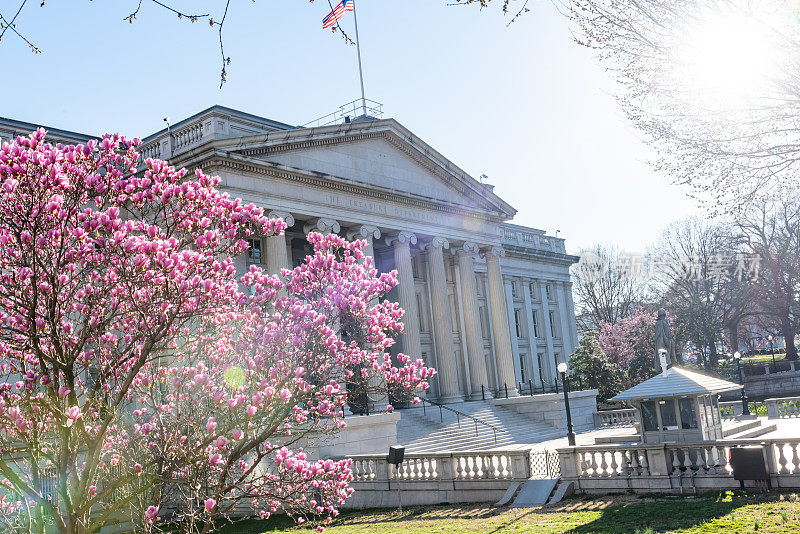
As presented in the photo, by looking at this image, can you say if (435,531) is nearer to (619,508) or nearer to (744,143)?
(619,508)

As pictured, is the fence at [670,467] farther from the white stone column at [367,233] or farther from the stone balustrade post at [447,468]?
the white stone column at [367,233]

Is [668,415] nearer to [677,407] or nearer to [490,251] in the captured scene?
[677,407]

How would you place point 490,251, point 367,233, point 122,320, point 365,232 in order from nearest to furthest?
point 122,320
point 365,232
point 367,233
point 490,251

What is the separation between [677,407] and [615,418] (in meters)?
18.7

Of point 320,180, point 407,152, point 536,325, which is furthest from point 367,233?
point 536,325

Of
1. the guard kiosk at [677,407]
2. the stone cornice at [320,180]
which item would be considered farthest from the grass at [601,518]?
the stone cornice at [320,180]

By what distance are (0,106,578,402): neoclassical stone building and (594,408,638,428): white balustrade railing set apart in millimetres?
Result: 4697

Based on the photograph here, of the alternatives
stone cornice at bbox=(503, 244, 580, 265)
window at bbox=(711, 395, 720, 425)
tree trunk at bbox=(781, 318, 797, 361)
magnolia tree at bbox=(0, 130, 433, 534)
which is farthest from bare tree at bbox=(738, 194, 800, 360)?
magnolia tree at bbox=(0, 130, 433, 534)

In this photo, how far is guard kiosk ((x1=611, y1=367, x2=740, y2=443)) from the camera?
776 inches

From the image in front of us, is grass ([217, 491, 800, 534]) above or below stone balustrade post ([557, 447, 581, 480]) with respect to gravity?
below

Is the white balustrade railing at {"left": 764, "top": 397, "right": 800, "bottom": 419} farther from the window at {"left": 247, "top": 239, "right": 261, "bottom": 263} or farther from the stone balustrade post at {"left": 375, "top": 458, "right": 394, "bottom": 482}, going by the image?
the window at {"left": 247, "top": 239, "right": 261, "bottom": 263}

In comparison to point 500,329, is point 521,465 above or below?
below

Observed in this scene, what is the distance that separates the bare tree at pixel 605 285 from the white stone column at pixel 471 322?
3810 centimetres

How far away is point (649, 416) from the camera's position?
803 inches
